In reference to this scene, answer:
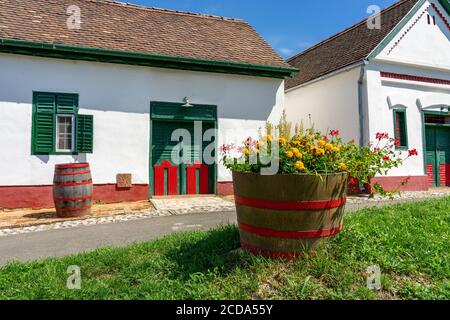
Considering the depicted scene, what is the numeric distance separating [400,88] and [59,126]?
10.7m

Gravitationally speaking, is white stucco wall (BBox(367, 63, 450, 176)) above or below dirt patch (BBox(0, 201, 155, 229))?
above

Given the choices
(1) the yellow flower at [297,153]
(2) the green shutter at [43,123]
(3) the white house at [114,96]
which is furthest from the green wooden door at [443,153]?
(2) the green shutter at [43,123]

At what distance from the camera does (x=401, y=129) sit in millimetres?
10016

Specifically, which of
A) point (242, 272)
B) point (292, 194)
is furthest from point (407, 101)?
point (242, 272)

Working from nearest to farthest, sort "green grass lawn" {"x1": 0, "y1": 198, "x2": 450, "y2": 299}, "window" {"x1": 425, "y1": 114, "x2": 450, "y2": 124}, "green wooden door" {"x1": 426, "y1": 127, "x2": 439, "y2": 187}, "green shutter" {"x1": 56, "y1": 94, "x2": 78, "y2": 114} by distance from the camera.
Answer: "green grass lawn" {"x1": 0, "y1": 198, "x2": 450, "y2": 299} → "green shutter" {"x1": 56, "y1": 94, "x2": 78, "y2": 114} → "green wooden door" {"x1": 426, "y1": 127, "x2": 439, "y2": 187} → "window" {"x1": 425, "y1": 114, "x2": 450, "y2": 124}

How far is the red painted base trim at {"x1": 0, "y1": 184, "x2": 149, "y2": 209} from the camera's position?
688cm

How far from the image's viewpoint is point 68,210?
601 cm

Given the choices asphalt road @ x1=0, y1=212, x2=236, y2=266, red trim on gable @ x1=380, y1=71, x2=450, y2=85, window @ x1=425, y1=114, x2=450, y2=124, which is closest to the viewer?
asphalt road @ x1=0, y1=212, x2=236, y2=266

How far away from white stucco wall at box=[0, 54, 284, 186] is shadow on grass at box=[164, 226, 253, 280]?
4850 mm

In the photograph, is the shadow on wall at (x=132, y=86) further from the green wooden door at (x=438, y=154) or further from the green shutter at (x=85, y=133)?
the green wooden door at (x=438, y=154)

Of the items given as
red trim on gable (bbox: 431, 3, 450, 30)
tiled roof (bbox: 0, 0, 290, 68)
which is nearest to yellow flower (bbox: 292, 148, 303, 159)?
tiled roof (bbox: 0, 0, 290, 68)

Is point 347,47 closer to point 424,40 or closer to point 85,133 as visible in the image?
point 424,40

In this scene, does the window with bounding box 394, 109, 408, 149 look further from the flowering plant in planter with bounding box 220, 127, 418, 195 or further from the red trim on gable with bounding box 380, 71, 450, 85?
the flowering plant in planter with bounding box 220, 127, 418, 195

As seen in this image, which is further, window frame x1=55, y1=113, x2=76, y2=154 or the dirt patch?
window frame x1=55, y1=113, x2=76, y2=154
